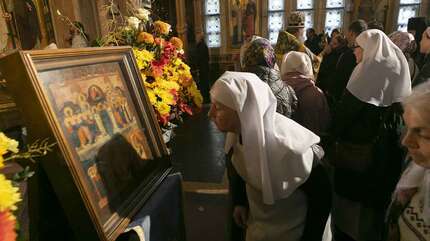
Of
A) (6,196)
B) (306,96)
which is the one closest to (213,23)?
(306,96)

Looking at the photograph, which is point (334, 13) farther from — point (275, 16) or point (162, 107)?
point (162, 107)

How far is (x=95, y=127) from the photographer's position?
1.05 meters

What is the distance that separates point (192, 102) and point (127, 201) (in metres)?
1.34

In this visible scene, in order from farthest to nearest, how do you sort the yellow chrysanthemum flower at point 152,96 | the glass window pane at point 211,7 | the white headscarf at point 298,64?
the glass window pane at point 211,7
the white headscarf at point 298,64
the yellow chrysanthemum flower at point 152,96

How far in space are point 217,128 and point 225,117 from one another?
236mm

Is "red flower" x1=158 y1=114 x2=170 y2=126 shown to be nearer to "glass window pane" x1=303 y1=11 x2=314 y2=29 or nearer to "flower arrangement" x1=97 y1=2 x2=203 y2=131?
"flower arrangement" x1=97 y1=2 x2=203 y2=131

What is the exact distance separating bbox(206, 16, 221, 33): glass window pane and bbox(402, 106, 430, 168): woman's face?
37.1 feet

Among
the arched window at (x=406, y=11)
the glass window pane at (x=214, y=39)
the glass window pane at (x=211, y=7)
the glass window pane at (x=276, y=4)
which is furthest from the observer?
the glass window pane at (x=214, y=39)

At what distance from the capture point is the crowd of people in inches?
49.1

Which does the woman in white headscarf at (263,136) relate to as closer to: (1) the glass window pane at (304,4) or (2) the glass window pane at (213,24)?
(2) the glass window pane at (213,24)

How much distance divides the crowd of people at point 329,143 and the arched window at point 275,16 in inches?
325

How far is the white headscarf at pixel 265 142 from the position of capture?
4.13ft

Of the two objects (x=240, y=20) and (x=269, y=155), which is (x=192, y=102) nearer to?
(x=269, y=155)

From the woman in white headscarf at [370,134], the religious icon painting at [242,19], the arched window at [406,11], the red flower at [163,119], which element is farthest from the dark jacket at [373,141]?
the arched window at [406,11]
